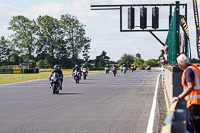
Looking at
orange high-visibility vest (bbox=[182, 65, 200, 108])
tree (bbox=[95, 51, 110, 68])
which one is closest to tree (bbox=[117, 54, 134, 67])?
tree (bbox=[95, 51, 110, 68])

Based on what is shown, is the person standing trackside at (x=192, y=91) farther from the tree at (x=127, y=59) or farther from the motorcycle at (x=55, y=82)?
the tree at (x=127, y=59)

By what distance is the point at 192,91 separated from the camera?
539 centimetres

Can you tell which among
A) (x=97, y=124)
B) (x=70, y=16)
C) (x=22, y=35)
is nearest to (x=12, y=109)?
(x=97, y=124)

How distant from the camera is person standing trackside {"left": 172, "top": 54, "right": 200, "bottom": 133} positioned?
5.24 metres

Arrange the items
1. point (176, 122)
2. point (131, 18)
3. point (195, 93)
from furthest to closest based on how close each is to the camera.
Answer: point (131, 18) < point (195, 93) < point (176, 122)

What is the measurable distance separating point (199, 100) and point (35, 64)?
88.1m

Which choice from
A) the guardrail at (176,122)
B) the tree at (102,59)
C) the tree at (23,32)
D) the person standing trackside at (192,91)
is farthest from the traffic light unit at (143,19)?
the tree at (102,59)

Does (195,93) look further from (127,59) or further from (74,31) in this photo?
(127,59)

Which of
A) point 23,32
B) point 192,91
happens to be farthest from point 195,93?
point 23,32

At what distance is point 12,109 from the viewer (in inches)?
437

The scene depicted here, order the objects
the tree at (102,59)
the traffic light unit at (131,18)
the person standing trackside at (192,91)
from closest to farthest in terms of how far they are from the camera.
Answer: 1. the person standing trackside at (192,91)
2. the traffic light unit at (131,18)
3. the tree at (102,59)

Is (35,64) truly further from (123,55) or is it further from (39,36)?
(123,55)

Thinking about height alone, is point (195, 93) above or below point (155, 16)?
below

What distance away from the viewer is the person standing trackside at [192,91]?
206 inches
